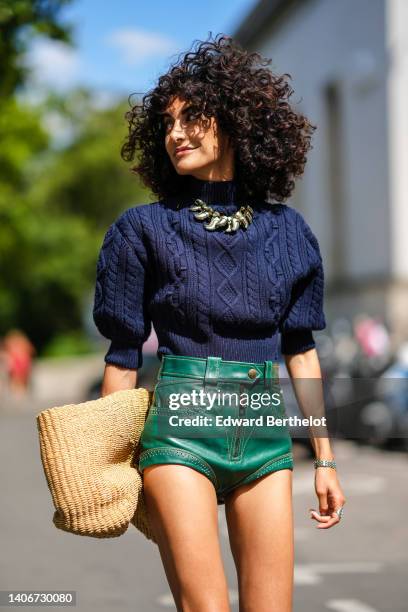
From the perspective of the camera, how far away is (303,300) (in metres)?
3.43

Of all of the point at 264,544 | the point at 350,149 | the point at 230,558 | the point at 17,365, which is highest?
the point at 350,149

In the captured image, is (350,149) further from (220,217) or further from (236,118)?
(220,217)

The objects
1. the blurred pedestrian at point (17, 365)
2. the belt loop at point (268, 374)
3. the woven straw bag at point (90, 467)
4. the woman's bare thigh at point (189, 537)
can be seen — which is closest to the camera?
the woman's bare thigh at point (189, 537)

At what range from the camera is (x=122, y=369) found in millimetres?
3301

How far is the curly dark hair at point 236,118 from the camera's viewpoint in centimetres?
338

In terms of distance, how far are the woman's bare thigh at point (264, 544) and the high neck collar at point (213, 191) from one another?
779 millimetres

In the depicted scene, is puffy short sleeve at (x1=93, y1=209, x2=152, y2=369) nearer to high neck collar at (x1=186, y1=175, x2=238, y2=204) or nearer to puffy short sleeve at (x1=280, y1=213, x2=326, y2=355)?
high neck collar at (x1=186, y1=175, x2=238, y2=204)

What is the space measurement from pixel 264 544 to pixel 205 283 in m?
0.69

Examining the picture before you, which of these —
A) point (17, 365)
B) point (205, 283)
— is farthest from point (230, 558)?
point (17, 365)

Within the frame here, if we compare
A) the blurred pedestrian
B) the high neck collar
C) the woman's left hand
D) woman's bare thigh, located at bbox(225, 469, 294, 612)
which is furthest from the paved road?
the blurred pedestrian

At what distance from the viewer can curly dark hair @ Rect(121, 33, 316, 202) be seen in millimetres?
3375

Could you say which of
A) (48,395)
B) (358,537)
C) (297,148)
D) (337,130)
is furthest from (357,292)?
(297,148)

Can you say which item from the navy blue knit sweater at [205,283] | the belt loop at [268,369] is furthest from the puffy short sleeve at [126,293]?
the belt loop at [268,369]

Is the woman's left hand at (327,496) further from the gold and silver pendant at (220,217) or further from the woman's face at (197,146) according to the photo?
the woman's face at (197,146)
